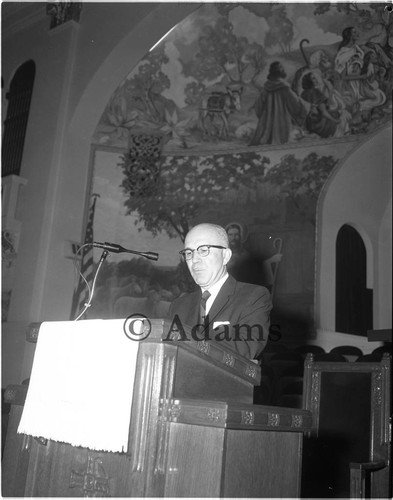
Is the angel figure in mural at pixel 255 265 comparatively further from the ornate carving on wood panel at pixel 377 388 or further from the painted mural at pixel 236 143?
the ornate carving on wood panel at pixel 377 388

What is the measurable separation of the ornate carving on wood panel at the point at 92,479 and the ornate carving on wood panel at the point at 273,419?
2.03ft

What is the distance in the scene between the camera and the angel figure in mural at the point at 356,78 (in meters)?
9.46

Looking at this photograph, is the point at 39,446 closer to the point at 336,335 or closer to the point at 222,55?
the point at 336,335

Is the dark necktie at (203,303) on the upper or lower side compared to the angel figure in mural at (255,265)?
lower

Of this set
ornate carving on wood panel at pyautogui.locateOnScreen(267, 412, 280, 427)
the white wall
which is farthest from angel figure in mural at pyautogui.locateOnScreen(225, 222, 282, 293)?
ornate carving on wood panel at pyautogui.locateOnScreen(267, 412, 280, 427)

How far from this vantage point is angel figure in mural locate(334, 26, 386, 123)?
372 inches

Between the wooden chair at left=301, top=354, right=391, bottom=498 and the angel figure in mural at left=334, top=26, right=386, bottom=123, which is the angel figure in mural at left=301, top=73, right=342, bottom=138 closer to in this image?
the angel figure in mural at left=334, top=26, right=386, bottom=123

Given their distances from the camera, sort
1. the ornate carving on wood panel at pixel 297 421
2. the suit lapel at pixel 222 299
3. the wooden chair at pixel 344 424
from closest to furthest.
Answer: the ornate carving on wood panel at pixel 297 421 < the suit lapel at pixel 222 299 < the wooden chair at pixel 344 424

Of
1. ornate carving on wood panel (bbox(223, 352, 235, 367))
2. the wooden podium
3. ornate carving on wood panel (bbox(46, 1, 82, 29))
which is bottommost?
the wooden podium

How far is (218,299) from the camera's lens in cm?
305

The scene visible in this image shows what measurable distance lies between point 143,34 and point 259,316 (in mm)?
7752

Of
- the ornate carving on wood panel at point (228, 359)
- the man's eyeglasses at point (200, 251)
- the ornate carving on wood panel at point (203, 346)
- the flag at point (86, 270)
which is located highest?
the flag at point (86, 270)

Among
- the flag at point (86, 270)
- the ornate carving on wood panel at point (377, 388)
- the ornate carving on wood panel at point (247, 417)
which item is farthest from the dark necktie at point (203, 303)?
the flag at point (86, 270)

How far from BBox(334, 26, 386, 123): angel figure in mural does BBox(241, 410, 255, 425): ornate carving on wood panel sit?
8682mm
